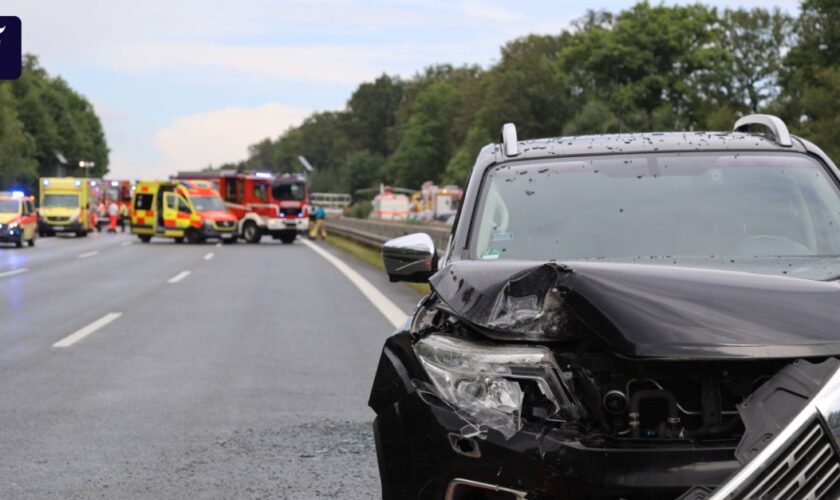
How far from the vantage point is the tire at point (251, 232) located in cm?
4816

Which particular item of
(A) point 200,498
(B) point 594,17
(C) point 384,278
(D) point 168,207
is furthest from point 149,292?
(B) point 594,17

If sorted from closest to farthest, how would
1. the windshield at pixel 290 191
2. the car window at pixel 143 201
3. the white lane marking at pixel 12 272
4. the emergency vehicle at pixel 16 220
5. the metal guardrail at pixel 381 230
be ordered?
1. the metal guardrail at pixel 381 230
2. the white lane marking at pixel 12 272
3. the emergency vehicle at pixel 16 220
4. the car window at pixel 143 201
5. the windshield at pixel 290 191

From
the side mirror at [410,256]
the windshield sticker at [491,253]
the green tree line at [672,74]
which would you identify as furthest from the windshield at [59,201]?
the windshield sticker at [491,253]

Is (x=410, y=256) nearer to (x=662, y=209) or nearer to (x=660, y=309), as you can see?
(x=662, y=209)

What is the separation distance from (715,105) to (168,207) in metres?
46.3

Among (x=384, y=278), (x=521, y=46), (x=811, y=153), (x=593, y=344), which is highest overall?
(x=521, y=46)

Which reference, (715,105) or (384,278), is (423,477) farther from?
(715,105)

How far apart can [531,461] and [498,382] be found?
26 cm

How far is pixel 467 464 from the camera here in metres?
3.06

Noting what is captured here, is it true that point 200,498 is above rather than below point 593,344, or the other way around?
below

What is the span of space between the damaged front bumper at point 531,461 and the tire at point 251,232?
45.3 metres

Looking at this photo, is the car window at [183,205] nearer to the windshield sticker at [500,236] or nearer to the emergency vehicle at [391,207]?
the emergency vehicle at [391,207]

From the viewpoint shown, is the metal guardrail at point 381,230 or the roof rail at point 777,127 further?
the metal guardrail at point 381,230

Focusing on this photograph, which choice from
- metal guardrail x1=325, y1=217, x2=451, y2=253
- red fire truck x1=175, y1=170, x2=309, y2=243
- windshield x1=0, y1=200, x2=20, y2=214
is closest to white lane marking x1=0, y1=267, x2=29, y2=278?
metal guardrail x1=325, y1=217, x2=451, y2=253
